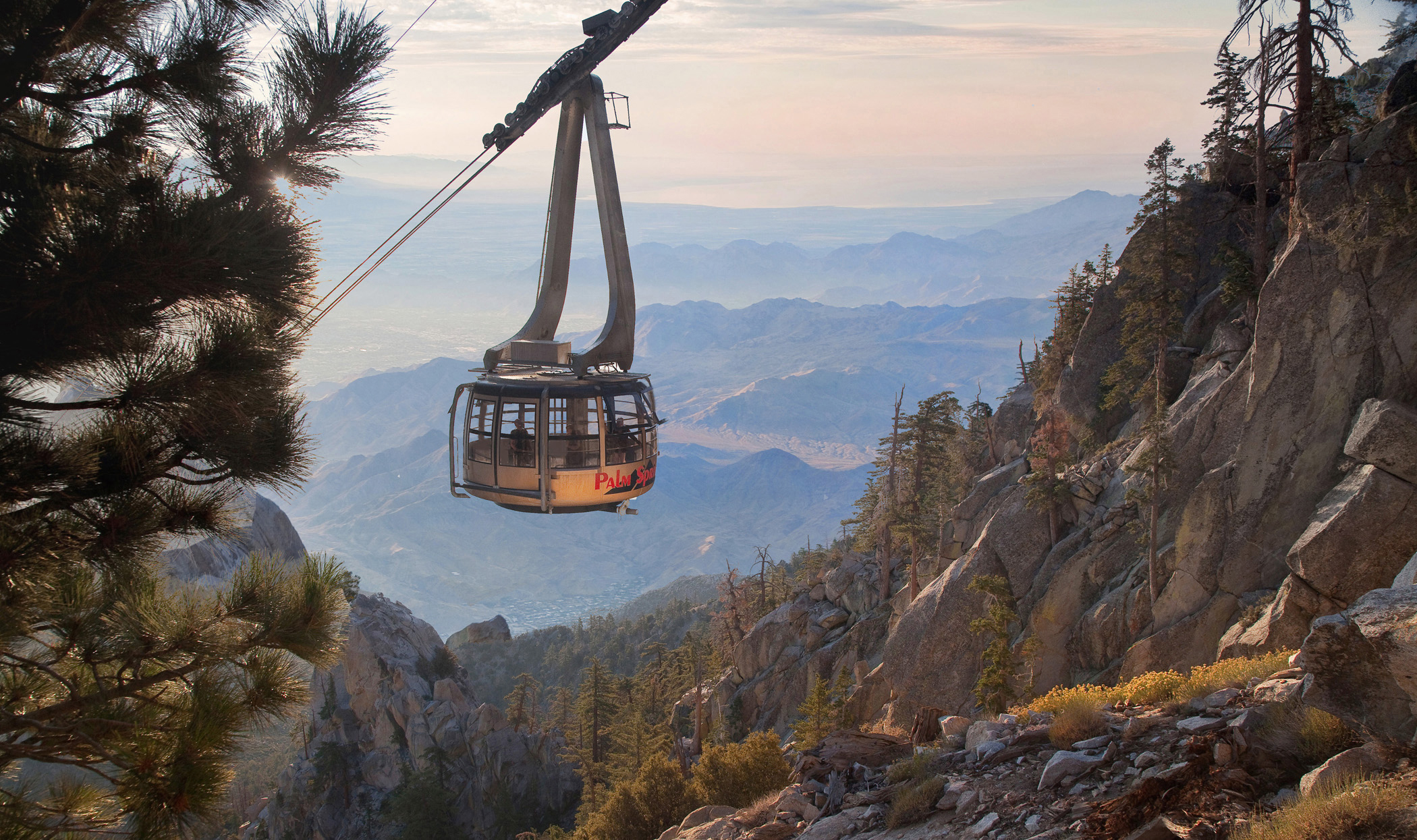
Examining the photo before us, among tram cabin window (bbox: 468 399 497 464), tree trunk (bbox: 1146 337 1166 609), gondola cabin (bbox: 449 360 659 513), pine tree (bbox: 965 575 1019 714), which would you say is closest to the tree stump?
pine tree (bbox: 965 575 1019 714)

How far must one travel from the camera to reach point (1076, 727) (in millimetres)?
10945

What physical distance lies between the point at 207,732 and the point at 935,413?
41.4 metres

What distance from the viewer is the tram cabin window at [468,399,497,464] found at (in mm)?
12000

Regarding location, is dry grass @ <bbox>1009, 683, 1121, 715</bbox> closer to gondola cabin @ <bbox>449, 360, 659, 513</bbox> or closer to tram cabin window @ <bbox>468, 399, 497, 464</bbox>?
gondola cabin @ <bbox>449, 360, 659, 513</bbox>

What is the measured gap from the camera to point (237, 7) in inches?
264

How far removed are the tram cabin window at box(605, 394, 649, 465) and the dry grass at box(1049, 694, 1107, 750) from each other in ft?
23.9

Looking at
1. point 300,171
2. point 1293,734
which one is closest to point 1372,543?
point 1293,734

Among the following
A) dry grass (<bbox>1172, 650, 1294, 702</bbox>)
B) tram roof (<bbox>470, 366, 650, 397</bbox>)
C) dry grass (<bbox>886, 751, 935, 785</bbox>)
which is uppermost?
tram roof (<bbox>470, 366, 650, 397</bbox>)

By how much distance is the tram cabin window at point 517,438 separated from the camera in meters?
11.7

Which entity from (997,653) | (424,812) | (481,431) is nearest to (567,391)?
(481,431)

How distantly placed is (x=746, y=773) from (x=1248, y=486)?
15.1 meters

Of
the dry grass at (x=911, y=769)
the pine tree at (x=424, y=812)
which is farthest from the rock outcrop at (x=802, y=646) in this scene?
the dry grass at (x=911, y=769)

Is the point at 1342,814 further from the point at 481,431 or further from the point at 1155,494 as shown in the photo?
the point at 1155,494

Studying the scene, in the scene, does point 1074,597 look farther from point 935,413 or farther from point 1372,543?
point 935,413
